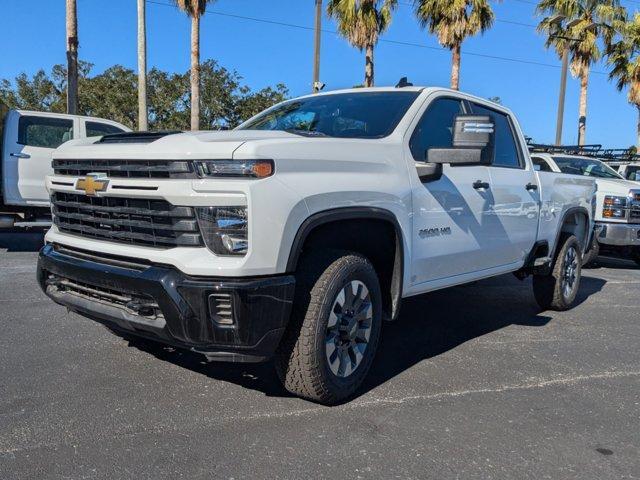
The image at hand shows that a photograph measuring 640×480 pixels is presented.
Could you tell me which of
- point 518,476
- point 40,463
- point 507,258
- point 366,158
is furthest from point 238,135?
point 507,258

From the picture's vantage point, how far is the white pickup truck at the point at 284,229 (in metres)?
2.95

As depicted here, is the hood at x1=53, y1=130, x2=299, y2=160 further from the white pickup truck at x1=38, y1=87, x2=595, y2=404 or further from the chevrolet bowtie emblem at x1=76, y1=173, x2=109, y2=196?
the chevrolet bowtie emblem at x1=76, y1=173, x2=109, y2=196

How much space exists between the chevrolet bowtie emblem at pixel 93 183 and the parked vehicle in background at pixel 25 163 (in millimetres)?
6460

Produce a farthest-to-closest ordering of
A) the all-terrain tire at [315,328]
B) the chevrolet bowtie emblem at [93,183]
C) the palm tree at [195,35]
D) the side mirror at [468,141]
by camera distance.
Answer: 1. the palm tree at [195,35]
2. the side mirror at [468,141]
3. the chevrolet bowtie emblem at [93,183]
4. the all-terrain tire at [315,328]

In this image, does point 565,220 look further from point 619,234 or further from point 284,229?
point 284,229

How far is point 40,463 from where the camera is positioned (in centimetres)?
277

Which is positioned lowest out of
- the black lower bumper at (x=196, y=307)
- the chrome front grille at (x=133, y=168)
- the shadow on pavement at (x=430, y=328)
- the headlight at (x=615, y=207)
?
the shadow on pavement at (x=430, y=328)

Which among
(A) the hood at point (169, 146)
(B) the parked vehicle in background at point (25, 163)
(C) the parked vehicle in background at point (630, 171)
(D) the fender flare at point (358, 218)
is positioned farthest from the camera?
(C) the parked vehicle in background at point (630, 171)

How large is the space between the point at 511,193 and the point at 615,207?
519 centimetres

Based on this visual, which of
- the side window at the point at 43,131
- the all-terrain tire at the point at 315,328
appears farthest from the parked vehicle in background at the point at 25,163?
the all-terrain tire at the point at 315,328

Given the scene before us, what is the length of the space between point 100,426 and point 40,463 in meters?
0.43

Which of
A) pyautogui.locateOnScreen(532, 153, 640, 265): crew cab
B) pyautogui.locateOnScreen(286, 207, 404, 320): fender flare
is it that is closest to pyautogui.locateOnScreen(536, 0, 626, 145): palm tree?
pyautogui.locateOnScreen(532, 153, 640, 265): crew cab

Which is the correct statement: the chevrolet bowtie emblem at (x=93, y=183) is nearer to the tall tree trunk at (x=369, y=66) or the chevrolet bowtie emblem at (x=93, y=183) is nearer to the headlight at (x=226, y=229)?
the headlight at (x=226, y=229)

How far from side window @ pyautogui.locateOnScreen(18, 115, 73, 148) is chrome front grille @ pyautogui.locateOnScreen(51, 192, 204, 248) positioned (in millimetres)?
6687
